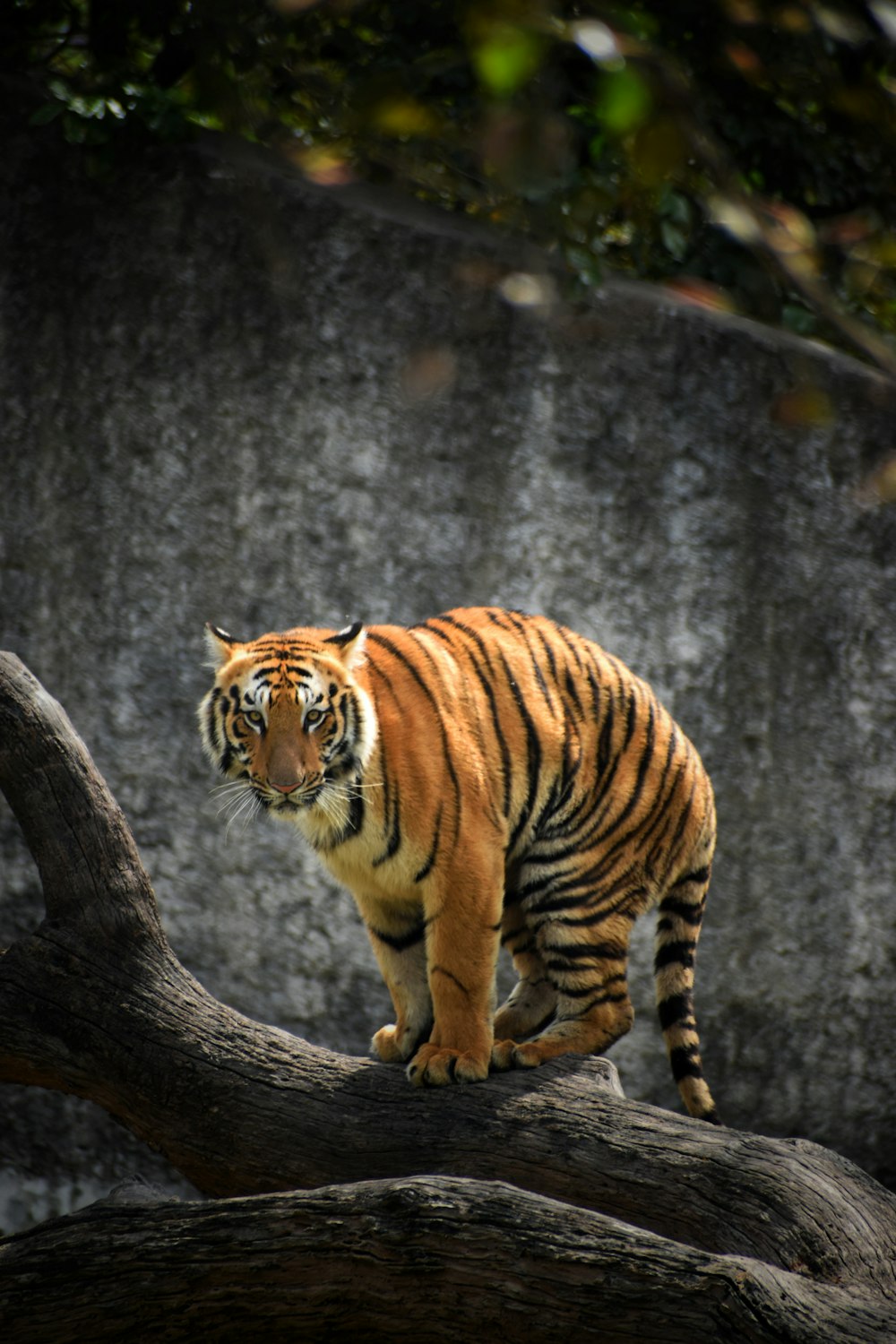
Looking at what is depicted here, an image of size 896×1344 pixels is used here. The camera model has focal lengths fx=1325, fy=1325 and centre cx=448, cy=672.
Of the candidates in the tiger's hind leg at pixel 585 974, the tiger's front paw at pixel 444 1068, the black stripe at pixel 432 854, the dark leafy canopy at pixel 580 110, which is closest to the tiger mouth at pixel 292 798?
the black stripe at pixel 432 854

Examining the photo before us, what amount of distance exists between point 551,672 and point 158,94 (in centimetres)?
260

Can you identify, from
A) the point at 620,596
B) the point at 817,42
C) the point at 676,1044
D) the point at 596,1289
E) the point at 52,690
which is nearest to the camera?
the point at 817,42

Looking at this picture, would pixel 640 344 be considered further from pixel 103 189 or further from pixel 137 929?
pixel 137 929

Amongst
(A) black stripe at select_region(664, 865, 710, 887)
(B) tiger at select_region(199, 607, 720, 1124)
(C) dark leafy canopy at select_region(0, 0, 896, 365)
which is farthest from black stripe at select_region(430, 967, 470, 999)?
(C) dark leafy canopy at select_region(0, 0, 896, 365)

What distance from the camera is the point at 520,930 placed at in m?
3.21

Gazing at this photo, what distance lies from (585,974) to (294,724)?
0.90 m

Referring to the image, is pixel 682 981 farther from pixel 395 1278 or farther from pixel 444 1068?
pixel 395 1278

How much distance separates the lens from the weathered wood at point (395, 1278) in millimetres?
1774

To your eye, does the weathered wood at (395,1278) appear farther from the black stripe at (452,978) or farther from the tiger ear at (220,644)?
the tiger ear at (220,644)

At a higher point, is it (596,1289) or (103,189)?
(103,189)

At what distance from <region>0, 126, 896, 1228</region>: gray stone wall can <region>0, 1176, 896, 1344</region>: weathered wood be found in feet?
7.03

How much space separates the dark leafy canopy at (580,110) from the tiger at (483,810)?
1.01 metres

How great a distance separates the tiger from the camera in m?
2.76

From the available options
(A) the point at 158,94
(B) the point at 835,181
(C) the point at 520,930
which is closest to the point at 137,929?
(C) the point at 520,930
